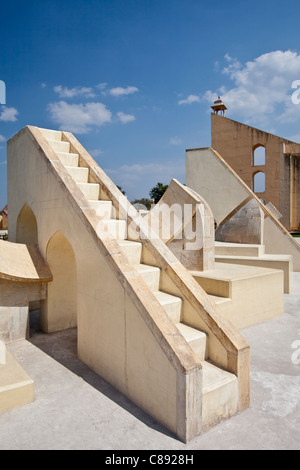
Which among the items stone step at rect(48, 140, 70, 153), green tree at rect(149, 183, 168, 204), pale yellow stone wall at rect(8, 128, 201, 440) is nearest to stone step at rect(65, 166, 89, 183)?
pale yellow stone wall at rect(8, 128, 201, 440)

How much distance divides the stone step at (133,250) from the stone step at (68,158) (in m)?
2.49

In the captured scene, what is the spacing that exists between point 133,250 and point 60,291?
6.95 ft

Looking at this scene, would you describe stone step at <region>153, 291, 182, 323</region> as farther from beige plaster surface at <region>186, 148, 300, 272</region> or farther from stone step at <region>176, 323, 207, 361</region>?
beige plaster surface at <region>186, 148, 300, 272</region>

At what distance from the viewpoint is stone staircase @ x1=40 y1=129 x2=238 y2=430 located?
333 centimetres

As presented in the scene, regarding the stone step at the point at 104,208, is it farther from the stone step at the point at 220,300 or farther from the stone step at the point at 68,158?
the stone step at the point at 220,300

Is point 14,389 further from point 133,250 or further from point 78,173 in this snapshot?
point 78,173

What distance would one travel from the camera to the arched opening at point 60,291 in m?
6.12

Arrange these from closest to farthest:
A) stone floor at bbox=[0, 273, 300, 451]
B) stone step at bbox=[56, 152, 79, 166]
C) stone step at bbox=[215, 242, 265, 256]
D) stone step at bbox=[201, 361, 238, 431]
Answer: stone floor at bbox=[0, 273, 300, 451] < stone step at bbox=[201, 361, 238, 431] < stone step at bbox=[56, 152, 79, 166] < stone step at bbox=[215, 242, 265, 256]

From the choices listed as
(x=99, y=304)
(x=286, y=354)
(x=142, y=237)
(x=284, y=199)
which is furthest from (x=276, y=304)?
(x=284, y=199)

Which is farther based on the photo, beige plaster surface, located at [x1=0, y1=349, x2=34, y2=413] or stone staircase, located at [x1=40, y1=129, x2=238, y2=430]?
beige plaster surface, located at [x1=0, y1=349, x2=34, y2=413]

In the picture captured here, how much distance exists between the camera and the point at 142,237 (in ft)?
17.3

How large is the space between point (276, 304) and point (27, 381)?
5.54m

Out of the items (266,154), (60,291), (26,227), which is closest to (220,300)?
(60,291)

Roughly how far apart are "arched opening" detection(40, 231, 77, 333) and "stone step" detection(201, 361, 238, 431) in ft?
11.8
